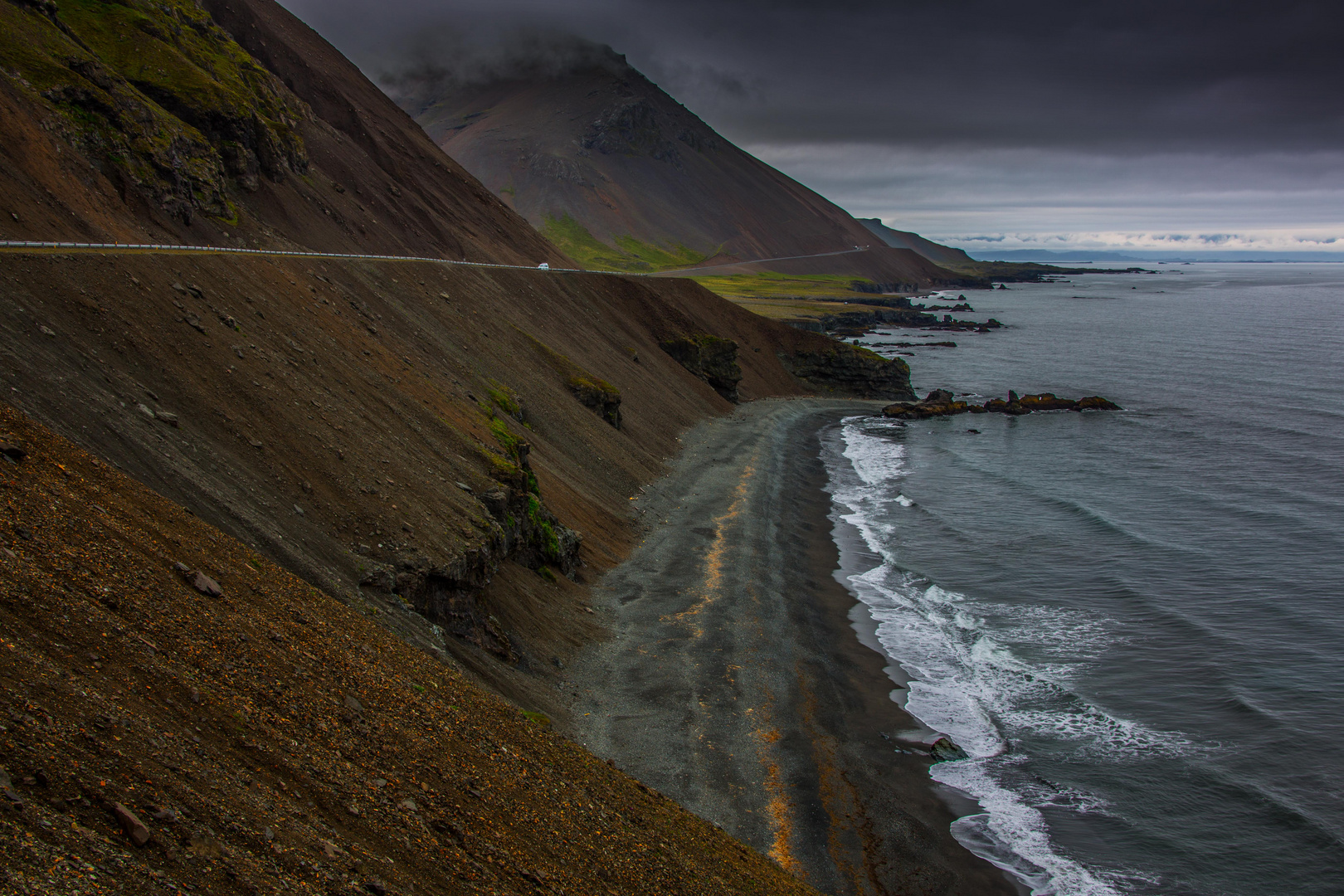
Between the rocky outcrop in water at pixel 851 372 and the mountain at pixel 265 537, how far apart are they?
1969 inches

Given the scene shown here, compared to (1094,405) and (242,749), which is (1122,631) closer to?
(242,749)

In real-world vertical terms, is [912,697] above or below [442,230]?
below

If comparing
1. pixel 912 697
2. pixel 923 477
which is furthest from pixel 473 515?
pixel 923 477

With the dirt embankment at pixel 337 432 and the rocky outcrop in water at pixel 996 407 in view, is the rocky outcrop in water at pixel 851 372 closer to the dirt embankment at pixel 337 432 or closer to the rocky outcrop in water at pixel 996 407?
the rocky outcrop in water at pixel 996 407

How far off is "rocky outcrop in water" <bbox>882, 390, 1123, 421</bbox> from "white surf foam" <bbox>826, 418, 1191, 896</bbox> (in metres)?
45.3

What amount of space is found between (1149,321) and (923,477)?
5629 inches

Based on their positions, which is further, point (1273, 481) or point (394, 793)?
point (1273, 481)

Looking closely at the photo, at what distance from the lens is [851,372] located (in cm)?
10188

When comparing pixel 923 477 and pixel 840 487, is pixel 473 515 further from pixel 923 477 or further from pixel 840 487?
pixel 923 477

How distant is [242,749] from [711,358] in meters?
77.9

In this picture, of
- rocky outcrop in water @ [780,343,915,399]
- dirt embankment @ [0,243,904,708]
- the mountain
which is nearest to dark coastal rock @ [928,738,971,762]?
the mountain

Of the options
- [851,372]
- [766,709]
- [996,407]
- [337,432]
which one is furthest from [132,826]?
[851,372]

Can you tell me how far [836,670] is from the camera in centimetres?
3206

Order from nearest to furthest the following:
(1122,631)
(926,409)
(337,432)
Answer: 1. (337,432)
2. (1122,631)
3. (926,409)
